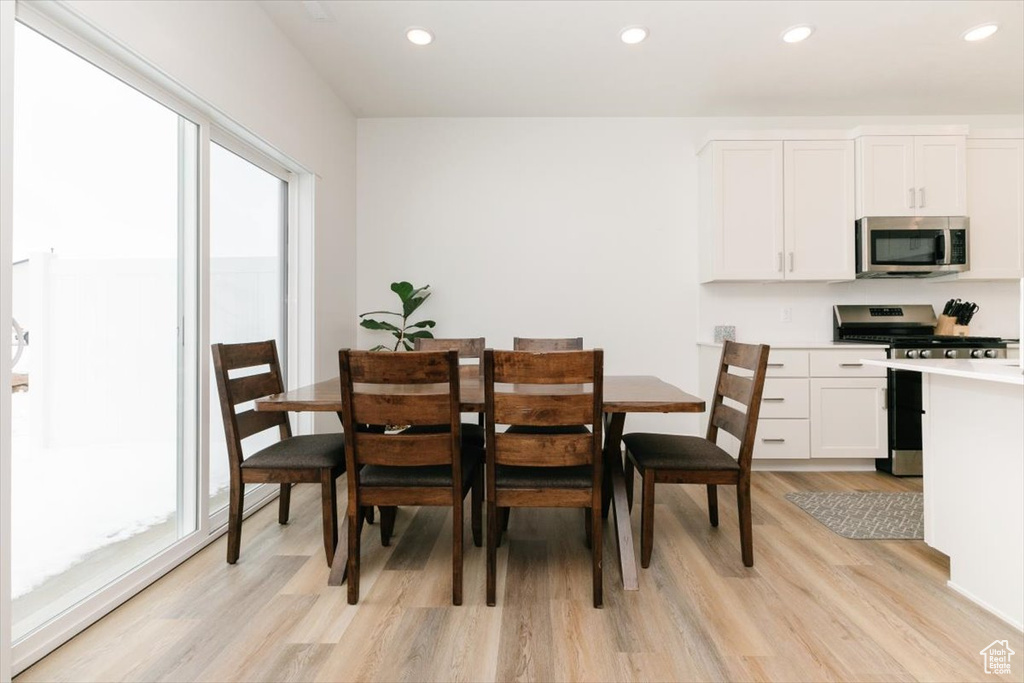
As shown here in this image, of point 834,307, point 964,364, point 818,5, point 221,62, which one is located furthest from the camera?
point 834,307

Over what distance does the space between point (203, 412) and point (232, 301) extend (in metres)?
0.67

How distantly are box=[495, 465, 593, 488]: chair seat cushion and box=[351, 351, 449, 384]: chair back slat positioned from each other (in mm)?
460

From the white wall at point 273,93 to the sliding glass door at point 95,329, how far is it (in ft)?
0.71

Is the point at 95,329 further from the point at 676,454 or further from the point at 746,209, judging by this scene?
the point at 746,209

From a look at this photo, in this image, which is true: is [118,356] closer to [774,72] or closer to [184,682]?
[184,682]

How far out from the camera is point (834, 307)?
394 centimetres

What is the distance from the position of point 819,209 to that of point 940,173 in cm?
88

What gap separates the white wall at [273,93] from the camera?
6.31ft

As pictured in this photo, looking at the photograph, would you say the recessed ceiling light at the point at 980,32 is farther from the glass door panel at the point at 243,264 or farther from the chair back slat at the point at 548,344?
the glass door panel at the point at 243,264

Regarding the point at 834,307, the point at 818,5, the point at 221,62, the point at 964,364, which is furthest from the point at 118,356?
the point at 834,307

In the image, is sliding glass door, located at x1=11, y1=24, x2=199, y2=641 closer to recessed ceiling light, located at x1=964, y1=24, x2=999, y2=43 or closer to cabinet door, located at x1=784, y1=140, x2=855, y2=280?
cabinet door, located at x1=784, y1=140, x2=855, y2=280

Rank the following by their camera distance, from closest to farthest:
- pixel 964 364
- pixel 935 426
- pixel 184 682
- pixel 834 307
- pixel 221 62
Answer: pixel 184 682 → pixel 964 364 → pixel 935 426 → pixel 221 62 → pixel 834 307

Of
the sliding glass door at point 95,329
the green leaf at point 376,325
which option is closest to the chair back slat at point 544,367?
the sliding glass door at point 95,329

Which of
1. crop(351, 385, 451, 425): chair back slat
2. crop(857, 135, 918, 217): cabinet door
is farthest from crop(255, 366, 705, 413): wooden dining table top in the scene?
crop(857, 135, 918, 217): cabinet door
